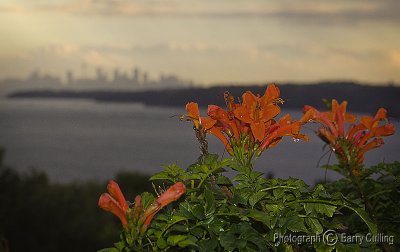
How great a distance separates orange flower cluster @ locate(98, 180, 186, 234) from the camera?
4.66 feet

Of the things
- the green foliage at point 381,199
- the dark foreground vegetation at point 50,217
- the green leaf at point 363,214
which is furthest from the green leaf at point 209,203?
the dark foreground vegetation at point 50,217

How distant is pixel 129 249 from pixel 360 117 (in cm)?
99

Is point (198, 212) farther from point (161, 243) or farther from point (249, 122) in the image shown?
point (249, 122)

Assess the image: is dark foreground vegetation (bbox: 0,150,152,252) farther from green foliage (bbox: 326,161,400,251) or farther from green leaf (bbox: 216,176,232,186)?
green leaf (bbox: 216,176,232,186)

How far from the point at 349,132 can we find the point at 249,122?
1.28 feet

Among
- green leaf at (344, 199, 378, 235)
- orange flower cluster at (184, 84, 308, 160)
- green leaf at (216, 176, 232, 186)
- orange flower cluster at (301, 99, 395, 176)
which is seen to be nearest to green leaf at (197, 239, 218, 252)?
green leaf at (216, 176, 232, 186)

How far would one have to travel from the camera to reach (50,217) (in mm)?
10438

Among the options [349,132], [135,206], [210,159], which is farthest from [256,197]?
[349,132]

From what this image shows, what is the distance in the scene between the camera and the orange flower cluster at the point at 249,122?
6.32 ft

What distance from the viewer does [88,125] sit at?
1838 centimetres

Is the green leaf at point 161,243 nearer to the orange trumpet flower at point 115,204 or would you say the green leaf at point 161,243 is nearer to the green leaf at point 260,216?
the orange trumpet flower at point 115,204

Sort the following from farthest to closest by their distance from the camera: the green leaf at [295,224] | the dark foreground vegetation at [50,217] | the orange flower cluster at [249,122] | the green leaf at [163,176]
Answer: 1. the dark foreground vegetation at [50,217]
2. the orange flower cluster at [249,122]
3. the green leaf at [163,176]
4. the green leaf at [295,224]

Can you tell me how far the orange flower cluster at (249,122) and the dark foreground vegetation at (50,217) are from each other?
21.7 ft

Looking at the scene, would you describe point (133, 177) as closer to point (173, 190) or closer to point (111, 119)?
point (111, 119)
